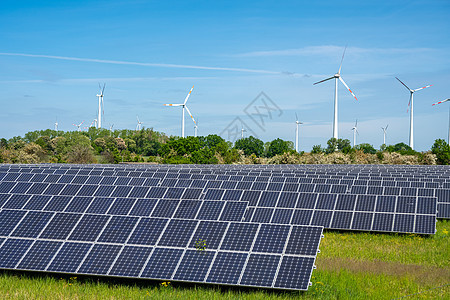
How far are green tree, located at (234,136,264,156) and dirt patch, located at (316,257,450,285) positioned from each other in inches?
5627

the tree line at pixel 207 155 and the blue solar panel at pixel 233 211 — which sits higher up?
the blue solar panel at pixel 233 211

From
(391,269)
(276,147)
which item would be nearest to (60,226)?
(391,269)

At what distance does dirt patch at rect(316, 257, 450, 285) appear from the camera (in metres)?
14.2

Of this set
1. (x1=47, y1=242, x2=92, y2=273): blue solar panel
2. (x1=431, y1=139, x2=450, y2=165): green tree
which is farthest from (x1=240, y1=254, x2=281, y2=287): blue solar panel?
(x1=431, y1=139, x2=450, y2=165): green tree

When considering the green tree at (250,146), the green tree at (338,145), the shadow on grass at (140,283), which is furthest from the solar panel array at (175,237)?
the green tree at (250,146)

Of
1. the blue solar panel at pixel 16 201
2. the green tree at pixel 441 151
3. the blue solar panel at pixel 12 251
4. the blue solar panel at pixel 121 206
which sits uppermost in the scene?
the blue solar panel at pixel 12 251

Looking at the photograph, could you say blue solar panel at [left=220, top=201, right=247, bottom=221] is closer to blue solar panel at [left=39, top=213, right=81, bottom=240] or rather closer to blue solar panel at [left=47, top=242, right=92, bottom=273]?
blue solar panel at [left=39, top=213, right=81, bottom=240]

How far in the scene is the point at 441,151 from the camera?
10331 centimetres

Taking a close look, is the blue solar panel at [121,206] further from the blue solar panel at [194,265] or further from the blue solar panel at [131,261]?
the blue solar panel at [194,265]

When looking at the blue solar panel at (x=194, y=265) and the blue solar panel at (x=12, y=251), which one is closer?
the blue solar panel at (x=194, y=265)

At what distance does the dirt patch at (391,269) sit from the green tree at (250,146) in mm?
142925

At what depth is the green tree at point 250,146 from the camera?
→ 15975 centimetres

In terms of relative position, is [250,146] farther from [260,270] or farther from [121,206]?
[260,270]

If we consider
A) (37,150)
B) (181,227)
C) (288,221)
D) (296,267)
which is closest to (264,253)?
(296,267)
